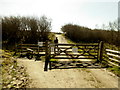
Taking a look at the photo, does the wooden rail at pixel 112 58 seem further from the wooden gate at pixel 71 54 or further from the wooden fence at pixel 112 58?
the wooden gate at pixel 71 54

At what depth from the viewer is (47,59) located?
711 cm

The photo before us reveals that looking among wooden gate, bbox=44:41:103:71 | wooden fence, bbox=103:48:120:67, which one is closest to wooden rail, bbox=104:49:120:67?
wooden fence, bbox=103:48:120:67

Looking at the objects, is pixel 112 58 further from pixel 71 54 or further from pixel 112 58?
pixel 71 54

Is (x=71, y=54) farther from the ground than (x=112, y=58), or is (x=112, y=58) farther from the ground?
(x=71, y=54)

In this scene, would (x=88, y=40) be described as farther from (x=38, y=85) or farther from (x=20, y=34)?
(x=38, y=85)

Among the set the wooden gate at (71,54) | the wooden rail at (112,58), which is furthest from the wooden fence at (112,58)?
the wooden gate at (71,54)

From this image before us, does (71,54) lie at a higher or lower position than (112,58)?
higher

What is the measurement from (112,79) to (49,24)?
902 inches

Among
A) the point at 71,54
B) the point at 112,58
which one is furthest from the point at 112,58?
A: the point at 71,54

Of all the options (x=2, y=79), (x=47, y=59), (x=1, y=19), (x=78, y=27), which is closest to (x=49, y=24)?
(x=78, y=27)

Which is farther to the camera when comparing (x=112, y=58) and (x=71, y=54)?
(x=71, y=54)

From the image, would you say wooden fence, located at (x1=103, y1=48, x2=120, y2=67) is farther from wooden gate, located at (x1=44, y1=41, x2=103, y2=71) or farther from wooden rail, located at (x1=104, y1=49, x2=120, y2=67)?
wooden gate, located at (x1=44, y1=41, x2=103, y2=71)

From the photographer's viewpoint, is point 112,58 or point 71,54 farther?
point 71,54

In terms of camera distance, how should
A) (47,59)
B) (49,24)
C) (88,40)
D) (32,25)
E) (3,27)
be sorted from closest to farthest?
(47,59) → (3,27) → (32,25) → (49,24) → (88,40)
